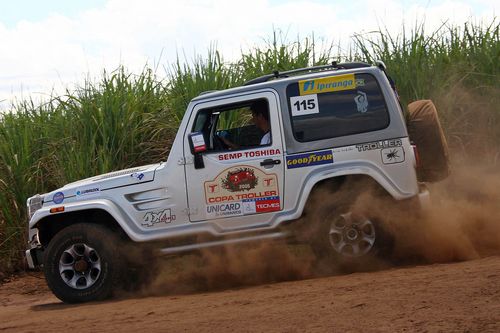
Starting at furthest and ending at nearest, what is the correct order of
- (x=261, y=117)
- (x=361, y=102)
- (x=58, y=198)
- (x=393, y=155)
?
1. (x=58, y=198)
2. (x=261, y=117)
3. (x=361, y=102)
4. (x=393, y=155)

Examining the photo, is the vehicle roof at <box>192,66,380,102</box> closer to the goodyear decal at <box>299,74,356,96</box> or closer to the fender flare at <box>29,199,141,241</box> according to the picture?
the goodyear decal at <box>299,74,356,96</box>

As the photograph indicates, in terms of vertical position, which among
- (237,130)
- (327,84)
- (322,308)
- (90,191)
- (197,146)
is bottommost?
(322,308)

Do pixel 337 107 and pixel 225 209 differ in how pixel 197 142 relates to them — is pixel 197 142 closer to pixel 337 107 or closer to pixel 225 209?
pixel 225 209

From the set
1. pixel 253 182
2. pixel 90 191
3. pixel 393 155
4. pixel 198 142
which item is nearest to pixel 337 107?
pixel 393 155

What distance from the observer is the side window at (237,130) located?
7.73 m

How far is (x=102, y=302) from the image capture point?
7863 millimetres

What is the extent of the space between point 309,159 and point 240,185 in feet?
2.32

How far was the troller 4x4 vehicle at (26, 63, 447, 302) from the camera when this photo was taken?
742 centimetres

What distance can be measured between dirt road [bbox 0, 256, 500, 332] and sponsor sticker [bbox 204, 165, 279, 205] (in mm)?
869

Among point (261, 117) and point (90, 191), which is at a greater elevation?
point (261, 117)

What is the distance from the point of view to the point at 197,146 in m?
7.58

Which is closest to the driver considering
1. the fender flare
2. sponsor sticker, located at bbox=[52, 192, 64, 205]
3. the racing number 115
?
the racing number 115

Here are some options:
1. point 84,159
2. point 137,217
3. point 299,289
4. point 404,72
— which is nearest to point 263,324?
point 299,289

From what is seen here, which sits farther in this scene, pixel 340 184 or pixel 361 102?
pixel 340 184
